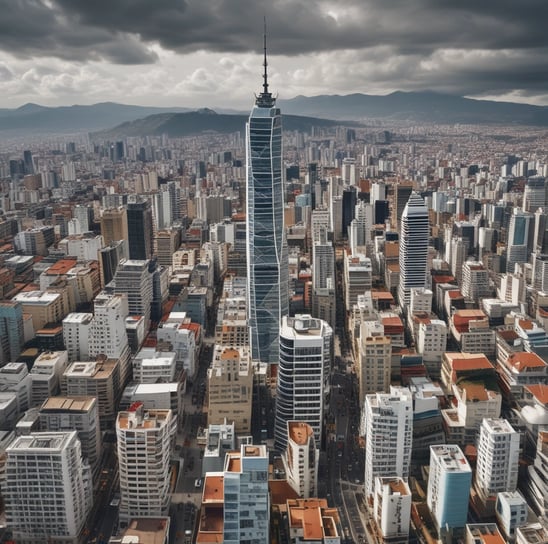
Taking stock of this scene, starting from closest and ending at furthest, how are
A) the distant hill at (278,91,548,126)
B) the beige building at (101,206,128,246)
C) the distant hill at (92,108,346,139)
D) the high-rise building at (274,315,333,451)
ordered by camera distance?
1. the high-rise building at (274,315,333,451)
2. the beige building at (101,206,128,246)
3. the distant hill at (92,108,346,139)
4. the distant hill at (278,91,548,126)

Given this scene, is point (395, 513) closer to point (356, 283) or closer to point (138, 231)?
point (356, 283)

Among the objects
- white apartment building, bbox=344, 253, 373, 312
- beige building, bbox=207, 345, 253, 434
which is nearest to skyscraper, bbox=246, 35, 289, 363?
white apartment building, bbox=344, 253, 373, 312

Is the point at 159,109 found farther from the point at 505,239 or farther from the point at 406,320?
the point at 406,320

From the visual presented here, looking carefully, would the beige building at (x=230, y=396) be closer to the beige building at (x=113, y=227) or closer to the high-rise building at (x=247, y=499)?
the high-rise building at (x=247, y=499)

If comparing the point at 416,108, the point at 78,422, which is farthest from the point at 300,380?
the point at 416,108

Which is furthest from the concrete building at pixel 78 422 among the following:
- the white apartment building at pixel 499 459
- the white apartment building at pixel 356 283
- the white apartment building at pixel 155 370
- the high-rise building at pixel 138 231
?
the high-rise building at pixel 138 231

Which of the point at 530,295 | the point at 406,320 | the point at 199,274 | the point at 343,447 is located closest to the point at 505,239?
the point at 530,295

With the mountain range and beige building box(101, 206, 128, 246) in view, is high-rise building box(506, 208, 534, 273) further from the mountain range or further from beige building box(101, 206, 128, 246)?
the mountain range
